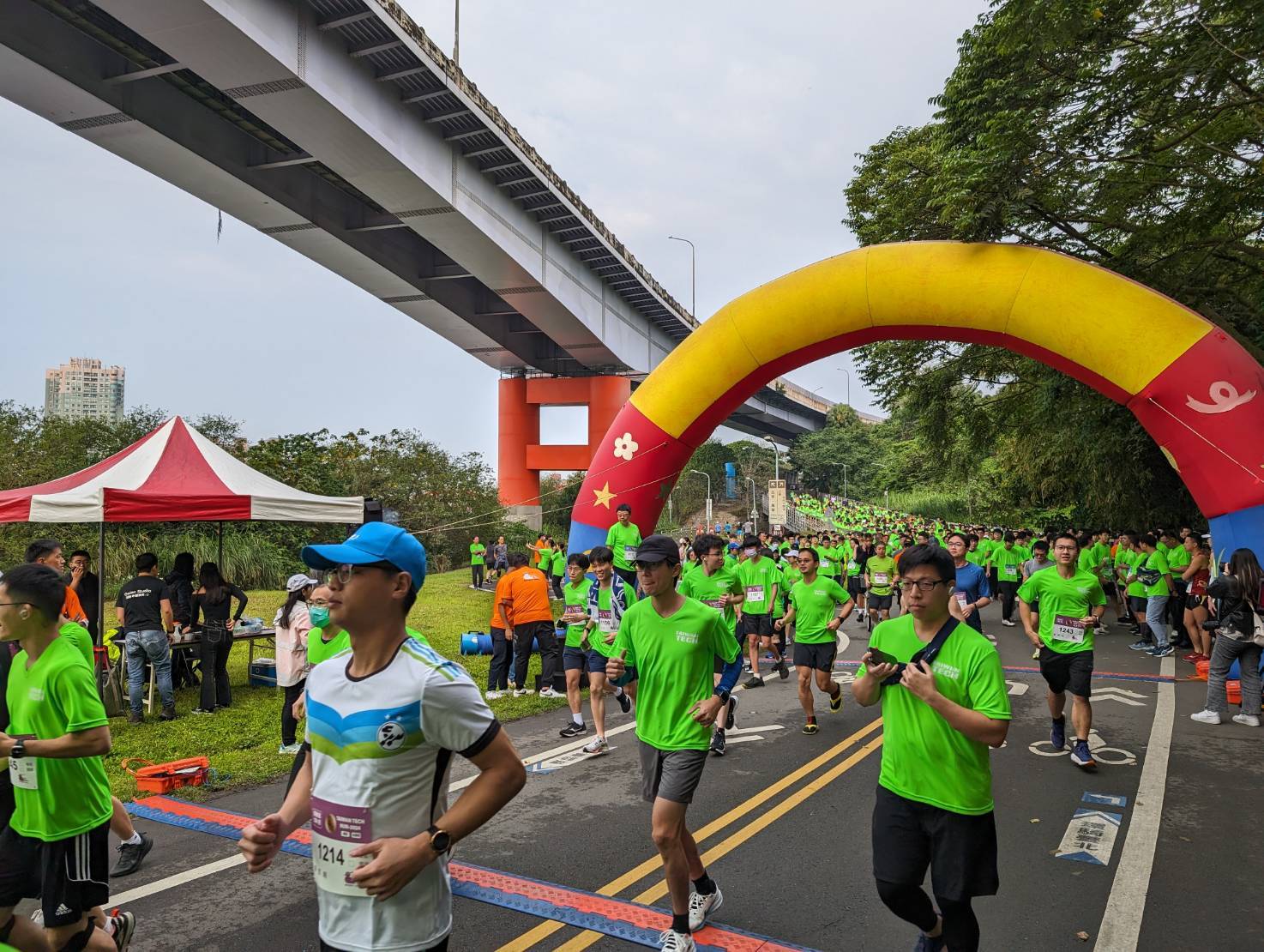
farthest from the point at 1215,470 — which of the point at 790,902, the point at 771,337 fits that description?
the point at 790,902

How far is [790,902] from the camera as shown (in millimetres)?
4867

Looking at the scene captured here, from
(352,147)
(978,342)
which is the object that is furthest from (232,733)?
(352,147)

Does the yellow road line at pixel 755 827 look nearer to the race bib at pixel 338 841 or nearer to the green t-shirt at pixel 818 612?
the green t-shirt at pixel 818 612

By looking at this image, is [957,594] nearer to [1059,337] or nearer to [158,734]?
[1059,337]

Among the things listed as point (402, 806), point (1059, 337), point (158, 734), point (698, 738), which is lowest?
point (158, 734)

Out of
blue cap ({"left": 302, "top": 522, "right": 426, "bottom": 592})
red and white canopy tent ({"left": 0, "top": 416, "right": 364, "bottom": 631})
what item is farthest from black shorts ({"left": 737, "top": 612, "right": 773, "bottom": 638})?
blue cap ({"left": 302, "top": 522, "right": 426, "bottom": 592})

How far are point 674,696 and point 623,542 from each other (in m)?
8.15

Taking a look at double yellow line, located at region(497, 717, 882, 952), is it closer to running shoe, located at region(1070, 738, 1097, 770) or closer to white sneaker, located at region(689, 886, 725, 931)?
white sneaker, located at region(689, 886, 725, 931)

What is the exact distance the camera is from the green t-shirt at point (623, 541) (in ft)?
41.6

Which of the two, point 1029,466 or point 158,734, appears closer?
point 158,734

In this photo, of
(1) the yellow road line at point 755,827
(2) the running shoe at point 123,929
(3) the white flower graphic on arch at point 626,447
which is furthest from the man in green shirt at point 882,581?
(2) the running shoe at point 123,929

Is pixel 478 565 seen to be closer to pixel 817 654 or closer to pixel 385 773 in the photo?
pixel 817 654

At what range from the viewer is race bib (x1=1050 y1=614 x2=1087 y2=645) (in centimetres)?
750

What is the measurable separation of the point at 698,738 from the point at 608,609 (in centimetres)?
414
